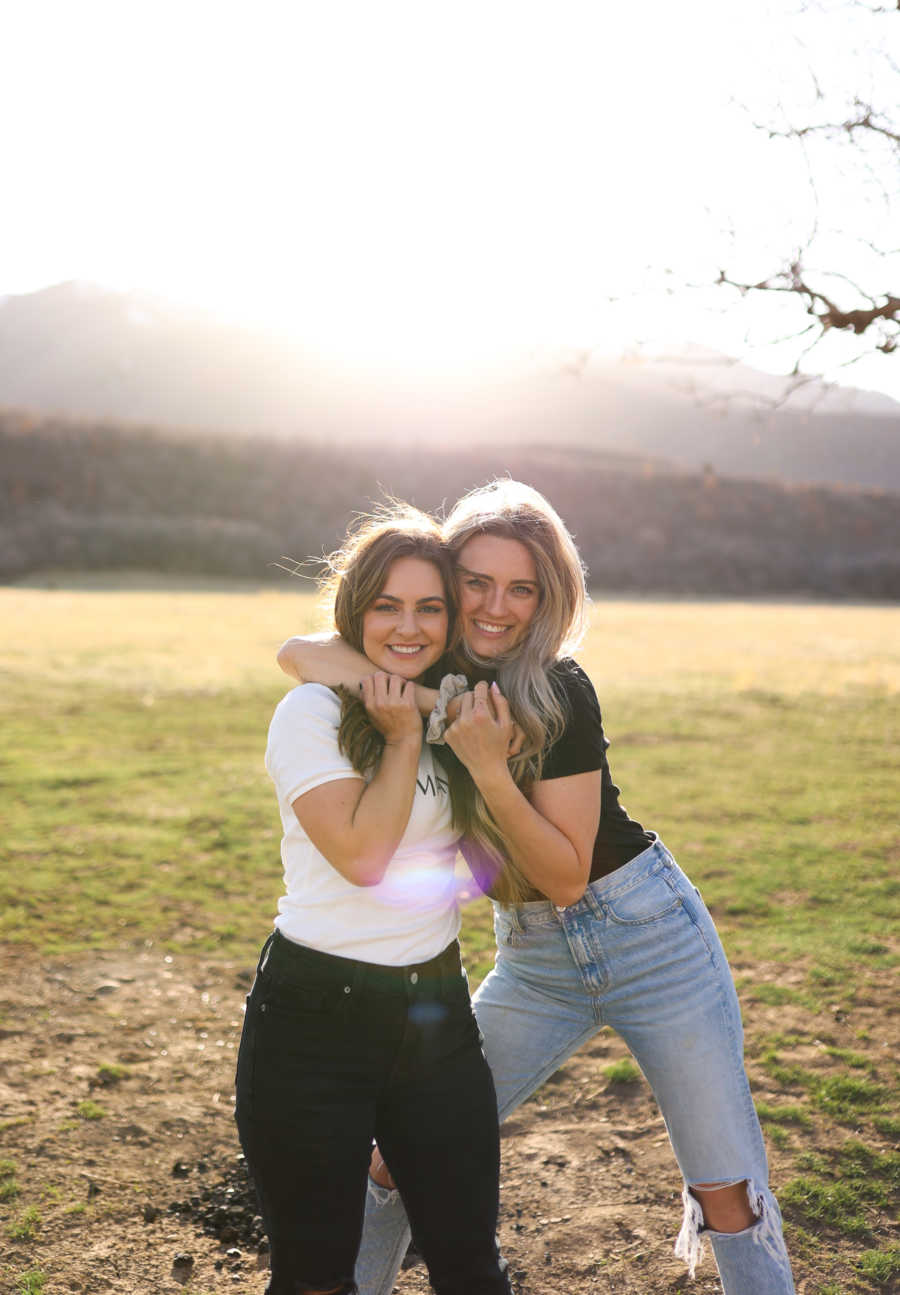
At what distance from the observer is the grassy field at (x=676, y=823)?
441 cm

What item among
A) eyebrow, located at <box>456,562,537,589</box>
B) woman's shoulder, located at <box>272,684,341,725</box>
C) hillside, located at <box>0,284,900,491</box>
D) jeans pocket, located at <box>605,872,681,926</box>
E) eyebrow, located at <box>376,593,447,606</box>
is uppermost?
hillside, located at <box>0,284,900,491</box>

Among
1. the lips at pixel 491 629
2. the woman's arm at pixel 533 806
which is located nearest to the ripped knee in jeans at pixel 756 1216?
the woman's arm at pixel 533 806

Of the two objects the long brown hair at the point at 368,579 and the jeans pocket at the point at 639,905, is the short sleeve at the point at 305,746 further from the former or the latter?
the jeans pocket at the point at 639,905

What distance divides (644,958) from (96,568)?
4867 centimetres

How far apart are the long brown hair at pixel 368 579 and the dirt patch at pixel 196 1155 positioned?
2.05m

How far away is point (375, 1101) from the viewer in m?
2.20

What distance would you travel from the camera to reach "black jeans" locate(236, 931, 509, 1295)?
2.13 m

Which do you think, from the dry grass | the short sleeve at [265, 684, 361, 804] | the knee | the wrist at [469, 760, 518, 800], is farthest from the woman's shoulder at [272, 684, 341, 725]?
the dry grass

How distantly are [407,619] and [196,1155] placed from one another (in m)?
2.66

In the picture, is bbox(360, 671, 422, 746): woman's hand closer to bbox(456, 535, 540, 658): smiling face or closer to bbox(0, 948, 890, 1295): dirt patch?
bbox(456, 535, 540, 658): smiling face

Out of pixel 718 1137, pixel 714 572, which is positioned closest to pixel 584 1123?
pixel 718 1137

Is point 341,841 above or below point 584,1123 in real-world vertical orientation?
above

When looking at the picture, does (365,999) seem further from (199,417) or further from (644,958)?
(199,417)

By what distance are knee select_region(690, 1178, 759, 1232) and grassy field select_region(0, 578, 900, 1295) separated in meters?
1.00
